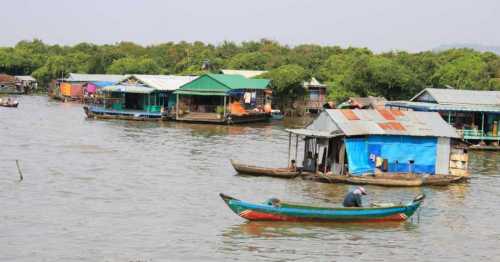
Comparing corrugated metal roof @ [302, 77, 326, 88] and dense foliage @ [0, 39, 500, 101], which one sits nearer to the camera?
dense foliage @ [0, 39, 500, 101]

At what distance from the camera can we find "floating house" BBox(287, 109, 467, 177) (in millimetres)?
25391

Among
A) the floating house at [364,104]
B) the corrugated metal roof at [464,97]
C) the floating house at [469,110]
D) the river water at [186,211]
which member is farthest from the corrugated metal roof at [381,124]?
the corrugated metal roof at [464,97]

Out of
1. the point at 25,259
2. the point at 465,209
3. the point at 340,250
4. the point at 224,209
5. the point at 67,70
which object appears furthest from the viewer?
the point at 67,70

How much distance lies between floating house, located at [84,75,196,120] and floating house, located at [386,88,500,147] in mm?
15267

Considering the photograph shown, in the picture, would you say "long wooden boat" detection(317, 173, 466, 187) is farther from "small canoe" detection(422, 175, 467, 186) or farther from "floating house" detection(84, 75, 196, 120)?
"floating house" detection(84, 75, 196, 120)

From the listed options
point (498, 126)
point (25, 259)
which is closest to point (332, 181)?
point (25, 259)

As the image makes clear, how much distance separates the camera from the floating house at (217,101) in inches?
1912

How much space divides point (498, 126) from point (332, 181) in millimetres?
18655

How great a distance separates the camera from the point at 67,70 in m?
85.1

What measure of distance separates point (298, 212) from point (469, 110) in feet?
74.9

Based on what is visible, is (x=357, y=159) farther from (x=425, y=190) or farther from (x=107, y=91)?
(x=107, y=91)

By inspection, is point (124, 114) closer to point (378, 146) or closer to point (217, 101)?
point (217, 101)

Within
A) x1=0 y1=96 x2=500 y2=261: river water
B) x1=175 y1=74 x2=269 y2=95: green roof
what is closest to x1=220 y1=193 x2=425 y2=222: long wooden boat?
x1=0 y1=96 x2=500 y2=261: river water

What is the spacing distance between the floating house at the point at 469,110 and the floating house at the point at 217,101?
427 inches
